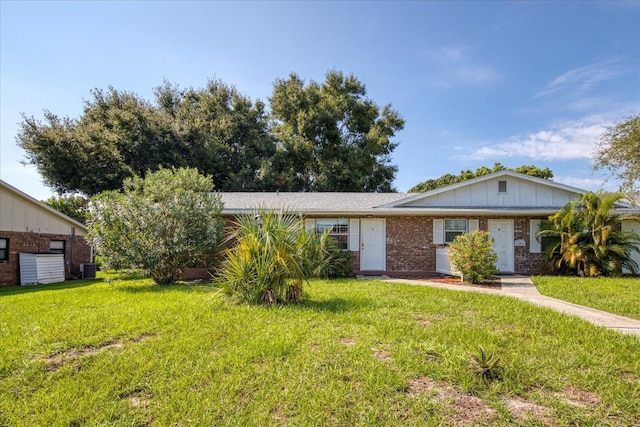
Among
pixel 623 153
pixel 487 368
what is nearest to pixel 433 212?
pixel 623 153

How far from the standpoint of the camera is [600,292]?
8.34 m

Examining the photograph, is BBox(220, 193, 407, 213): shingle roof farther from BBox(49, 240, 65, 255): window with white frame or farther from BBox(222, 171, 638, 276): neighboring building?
BBox(49, 240, 65, 255): window with white frame

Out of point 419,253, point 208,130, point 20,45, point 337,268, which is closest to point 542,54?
point 419,253

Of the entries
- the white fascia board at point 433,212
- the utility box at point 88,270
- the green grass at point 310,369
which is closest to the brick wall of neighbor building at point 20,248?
the utility box at point 88,270

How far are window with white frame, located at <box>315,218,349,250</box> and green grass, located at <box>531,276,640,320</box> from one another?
6.57 metres

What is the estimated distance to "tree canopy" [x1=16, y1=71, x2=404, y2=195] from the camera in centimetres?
2225

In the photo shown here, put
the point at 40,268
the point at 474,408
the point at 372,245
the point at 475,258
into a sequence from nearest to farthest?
the point at 474,408, the point at 475,258, the point at 40,268, the point at 372,245

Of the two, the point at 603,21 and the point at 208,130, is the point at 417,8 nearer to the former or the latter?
the point at 603,21

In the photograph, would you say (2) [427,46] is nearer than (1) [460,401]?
No

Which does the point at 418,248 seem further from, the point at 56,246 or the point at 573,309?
the point at 56,246

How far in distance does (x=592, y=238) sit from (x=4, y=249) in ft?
68.3

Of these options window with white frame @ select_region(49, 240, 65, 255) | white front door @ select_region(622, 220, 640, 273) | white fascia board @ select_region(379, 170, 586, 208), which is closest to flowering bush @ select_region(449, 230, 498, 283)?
white fascia board @ select_region(379, 170, 586, 208)

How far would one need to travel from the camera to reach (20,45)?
8.68 meters

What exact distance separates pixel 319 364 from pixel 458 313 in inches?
133
